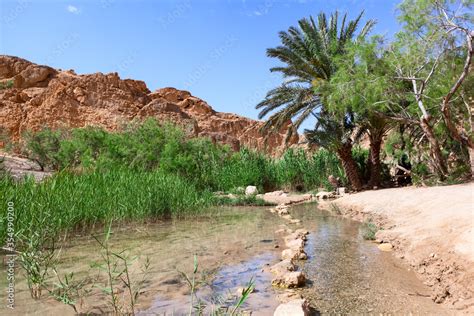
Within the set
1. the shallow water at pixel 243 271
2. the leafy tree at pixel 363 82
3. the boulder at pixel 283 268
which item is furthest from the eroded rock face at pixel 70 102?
the boulder at pixel 283 268

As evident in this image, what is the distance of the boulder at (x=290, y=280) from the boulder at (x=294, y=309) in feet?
2.28

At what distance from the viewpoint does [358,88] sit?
13.1 meters

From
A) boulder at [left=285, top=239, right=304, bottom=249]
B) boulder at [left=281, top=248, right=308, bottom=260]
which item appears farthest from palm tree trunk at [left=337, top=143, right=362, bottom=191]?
boulder at [left=281, top=248, right=308, bottom=260]

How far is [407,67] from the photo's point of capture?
12.9 meters

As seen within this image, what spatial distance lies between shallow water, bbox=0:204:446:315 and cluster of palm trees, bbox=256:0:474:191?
23.3ft

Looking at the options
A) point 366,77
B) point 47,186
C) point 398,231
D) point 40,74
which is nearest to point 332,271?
point 398,231

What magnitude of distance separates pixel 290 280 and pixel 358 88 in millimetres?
10847

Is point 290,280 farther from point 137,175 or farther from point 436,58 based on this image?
point 436,58

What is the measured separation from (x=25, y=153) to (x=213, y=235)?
26.0 m

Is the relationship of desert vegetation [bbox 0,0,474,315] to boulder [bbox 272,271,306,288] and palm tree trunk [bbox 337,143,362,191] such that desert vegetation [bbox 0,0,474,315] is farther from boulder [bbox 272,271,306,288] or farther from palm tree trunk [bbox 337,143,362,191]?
boulder [bbox 272,271,306,288]

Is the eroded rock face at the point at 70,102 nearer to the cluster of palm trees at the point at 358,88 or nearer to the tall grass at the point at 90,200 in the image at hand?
the cluster of palm trees at the point at 358,88

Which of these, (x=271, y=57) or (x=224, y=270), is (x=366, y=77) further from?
(x=224, y=270)

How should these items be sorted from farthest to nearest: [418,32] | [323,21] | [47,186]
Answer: [323,21] → [418,32] → [47,186]

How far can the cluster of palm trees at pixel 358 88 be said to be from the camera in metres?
12.7
